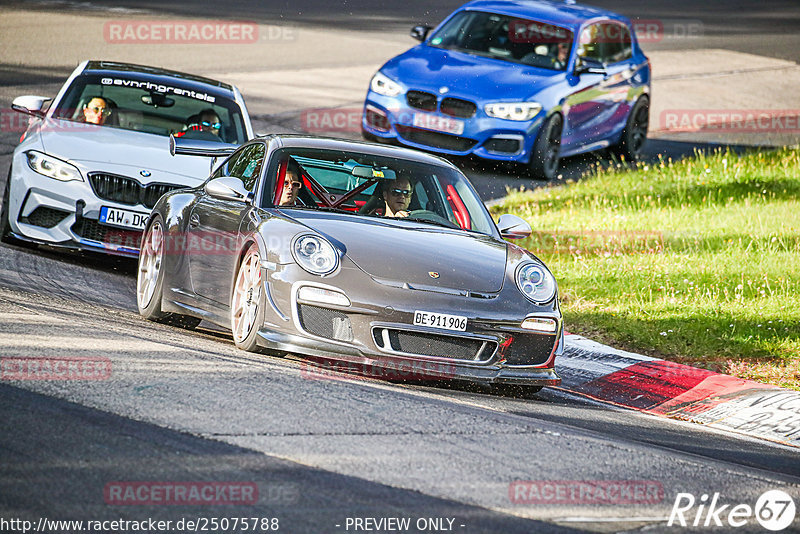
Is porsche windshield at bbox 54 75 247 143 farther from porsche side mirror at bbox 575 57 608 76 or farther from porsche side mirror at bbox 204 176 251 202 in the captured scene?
porsche side mirror at bbox 575 57 608 76

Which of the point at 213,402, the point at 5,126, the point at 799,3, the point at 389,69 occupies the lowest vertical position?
the point at 799,3

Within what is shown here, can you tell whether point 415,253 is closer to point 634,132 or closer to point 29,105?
point 29,105

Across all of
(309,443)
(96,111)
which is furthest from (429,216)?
(96,111)

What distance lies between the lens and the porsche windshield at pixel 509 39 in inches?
666

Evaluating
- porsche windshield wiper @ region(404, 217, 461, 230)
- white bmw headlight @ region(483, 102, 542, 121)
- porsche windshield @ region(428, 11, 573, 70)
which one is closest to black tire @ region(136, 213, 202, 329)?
porsche windshield wiper @ region(404, 217, 461, 230)

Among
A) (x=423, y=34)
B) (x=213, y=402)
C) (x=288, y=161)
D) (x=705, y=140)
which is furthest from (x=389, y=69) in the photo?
(x=213, y=402)

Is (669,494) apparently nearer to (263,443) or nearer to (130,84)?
(263,443)

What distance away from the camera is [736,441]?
7477mm

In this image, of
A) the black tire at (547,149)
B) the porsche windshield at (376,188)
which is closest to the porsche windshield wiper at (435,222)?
the porsche windshield at (376,188)

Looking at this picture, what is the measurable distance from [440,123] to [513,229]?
23.5 ft

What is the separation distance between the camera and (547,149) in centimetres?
1623

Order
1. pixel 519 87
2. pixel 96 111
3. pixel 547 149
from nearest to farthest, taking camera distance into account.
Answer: pixel 96 111 < pixel 519 87 < pixel 547 149

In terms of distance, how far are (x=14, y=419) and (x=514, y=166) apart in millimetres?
11739

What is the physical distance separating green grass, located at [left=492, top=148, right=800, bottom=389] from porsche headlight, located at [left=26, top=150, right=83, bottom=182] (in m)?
4.22
